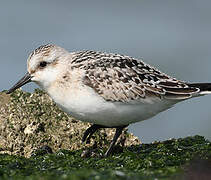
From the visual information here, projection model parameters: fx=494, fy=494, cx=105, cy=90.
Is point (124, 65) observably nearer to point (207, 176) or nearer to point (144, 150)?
point (144, 150)

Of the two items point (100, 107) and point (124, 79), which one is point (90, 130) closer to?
point (100, 107)

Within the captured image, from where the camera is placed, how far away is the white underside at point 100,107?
8484 millimetres

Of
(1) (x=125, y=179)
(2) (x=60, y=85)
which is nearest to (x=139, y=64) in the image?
(2) (x=60, y=85)

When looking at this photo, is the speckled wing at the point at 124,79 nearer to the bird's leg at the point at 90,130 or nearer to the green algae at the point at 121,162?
the green algae at the point at 121,162

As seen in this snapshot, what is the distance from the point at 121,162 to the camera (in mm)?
8031

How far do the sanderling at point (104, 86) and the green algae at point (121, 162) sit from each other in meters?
0.66

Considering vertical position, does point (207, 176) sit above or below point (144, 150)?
below

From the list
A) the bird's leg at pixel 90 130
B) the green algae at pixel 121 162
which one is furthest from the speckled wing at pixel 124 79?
the bird's leg at pixel 90 130

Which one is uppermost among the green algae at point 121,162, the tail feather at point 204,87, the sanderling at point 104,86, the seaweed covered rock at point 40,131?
the tail feather at point 204,87

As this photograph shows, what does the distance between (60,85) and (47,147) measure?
1.50 meters

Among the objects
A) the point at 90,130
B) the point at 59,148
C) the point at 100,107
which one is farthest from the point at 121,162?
the point at 59,148

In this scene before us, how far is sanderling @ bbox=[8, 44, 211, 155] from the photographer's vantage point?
8.55 m

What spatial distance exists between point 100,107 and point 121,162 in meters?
1.05

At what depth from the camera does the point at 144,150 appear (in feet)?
30.2
